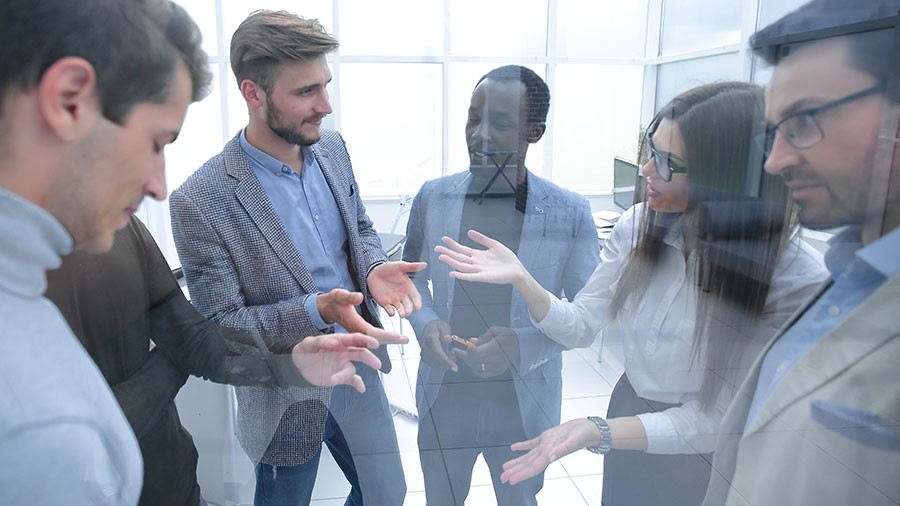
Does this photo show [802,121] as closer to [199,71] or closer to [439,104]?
[439,104]

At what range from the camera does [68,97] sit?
1.62ft

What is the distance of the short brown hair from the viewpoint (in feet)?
2.60

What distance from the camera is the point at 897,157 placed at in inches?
25.4

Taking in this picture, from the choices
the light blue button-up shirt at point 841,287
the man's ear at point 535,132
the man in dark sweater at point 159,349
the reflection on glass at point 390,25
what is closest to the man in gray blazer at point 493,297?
the man's ear at point 535,132

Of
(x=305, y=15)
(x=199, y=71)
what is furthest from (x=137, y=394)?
(x=305, y=15)

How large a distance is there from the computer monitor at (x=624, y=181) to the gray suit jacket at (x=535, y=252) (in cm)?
6

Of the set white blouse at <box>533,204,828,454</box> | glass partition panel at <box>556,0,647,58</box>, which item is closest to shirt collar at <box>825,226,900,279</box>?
white blouse at <box>533,204,828,454</box>

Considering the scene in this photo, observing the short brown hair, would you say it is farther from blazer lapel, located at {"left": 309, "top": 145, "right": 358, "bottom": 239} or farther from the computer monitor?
the computer monitor

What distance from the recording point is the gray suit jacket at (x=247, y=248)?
0.80 metres

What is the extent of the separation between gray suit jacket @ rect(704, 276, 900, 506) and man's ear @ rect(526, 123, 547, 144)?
512mm

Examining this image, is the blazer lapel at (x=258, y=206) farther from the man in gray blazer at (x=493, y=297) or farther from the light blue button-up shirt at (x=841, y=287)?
the light blue button-up shirt at (x=841, y=287)

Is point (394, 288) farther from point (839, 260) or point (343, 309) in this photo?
point (839, 260)

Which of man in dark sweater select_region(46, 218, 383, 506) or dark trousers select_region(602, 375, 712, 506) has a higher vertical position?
man in dark sweater select_region(46, 218, 383, 506)

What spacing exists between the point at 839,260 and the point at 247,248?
82cm
